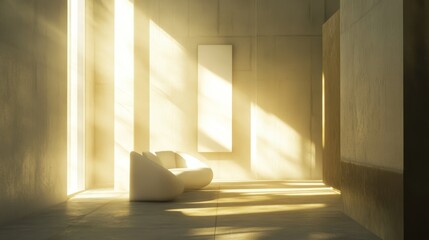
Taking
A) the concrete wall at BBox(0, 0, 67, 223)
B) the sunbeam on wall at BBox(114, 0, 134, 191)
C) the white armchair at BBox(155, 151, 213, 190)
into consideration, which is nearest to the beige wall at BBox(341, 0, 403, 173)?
the white armchair at BBox(155, 151, 213, 190)

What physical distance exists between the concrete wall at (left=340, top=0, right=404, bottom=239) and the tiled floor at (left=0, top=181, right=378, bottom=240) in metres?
0.36

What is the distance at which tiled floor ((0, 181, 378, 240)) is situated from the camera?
19.9 feet

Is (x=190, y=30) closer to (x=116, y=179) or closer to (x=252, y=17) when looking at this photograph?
(x=252, y=17)

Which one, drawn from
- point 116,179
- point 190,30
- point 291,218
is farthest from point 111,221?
point 190,30

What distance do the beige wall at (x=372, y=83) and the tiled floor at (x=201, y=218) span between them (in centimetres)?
86

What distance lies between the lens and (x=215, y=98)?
43.2 feet

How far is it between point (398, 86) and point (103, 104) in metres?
8.74

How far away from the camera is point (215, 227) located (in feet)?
21.4

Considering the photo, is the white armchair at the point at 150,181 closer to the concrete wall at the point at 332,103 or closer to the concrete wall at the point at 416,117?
the concrete wall at the point at 332,103

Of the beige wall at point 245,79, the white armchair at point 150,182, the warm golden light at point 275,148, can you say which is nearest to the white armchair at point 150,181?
the white armchair at point 150,182

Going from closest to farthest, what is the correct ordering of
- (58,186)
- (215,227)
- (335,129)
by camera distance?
1. (215,227)
2. (58,186)
3. (335,129)

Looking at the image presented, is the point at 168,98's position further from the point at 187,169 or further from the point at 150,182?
the point at 150,182

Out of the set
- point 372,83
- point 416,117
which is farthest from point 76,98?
point 416,117

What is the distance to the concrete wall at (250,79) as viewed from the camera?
1320cm
